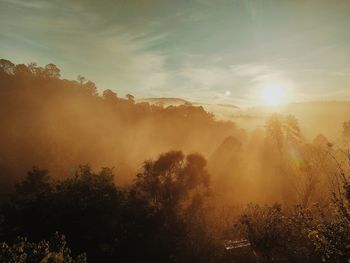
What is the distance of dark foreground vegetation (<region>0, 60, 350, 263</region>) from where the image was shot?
25.8 meters

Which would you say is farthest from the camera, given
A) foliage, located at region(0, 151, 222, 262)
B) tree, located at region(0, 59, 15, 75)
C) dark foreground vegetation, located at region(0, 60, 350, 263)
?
tree, located at region(0, 59, 15, 75)

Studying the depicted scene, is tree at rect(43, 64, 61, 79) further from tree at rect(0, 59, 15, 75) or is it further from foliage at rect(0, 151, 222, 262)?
foliage at rect(0, 151, 222, 262)

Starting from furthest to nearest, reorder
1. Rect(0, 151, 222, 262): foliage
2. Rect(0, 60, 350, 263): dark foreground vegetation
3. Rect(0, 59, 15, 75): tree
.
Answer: Rect(0, 59, 15, 75): tree → Rect(0, 151, 222, 262): foliage → Rect(0, 60, 350, 263): dark foreground vegetation

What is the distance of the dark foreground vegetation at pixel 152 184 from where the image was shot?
84.7 feet

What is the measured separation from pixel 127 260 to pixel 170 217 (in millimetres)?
6871

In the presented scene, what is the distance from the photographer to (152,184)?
38031 mm

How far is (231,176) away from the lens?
2844 inches

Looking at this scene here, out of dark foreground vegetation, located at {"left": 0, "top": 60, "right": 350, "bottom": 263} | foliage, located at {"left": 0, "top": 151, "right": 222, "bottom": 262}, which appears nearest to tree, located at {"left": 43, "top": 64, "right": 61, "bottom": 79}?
dark foreground vegetation, located at {"left": 0, "top": 60, "right": 350, "bottom": 263}

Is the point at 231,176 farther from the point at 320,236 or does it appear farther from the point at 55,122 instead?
the point at 320,236

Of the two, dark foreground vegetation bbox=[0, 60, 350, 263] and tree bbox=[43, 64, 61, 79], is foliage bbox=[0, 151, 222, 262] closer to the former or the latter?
dark foreground vegetation bbox=[0, 60, 350, 263]

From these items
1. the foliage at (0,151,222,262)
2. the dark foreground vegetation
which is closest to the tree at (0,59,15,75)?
the dark foreground vegetation

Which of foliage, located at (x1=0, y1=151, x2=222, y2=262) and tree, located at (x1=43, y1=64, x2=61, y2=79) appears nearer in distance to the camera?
foliage, located at (x1=0, y1=151, x2=222, y2=262)

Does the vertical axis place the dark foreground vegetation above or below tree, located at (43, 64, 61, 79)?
below

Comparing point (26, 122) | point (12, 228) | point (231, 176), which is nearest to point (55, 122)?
point (26, 122)
